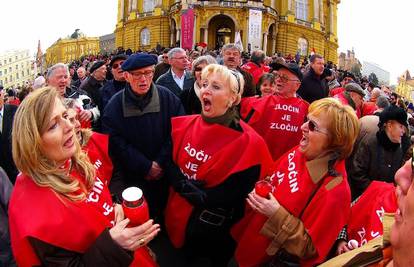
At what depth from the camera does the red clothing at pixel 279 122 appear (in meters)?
4.42

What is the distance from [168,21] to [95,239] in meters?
45.5

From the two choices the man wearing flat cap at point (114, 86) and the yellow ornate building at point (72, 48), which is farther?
the yellow ornate building at point (72, 48)

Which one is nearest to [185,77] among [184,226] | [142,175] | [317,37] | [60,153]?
[142,175]

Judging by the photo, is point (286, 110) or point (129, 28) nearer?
point (286, 110)

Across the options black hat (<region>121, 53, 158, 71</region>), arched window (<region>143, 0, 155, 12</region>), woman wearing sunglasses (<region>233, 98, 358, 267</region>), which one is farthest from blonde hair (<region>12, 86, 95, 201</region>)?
arched window (<region>143, 0, 155, 12</region>)

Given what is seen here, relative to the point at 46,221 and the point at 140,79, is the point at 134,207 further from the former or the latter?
the point at 140,79

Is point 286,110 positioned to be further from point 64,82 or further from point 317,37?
point 317,37

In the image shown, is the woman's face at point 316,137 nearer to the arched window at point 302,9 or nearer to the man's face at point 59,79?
the man's face at point 59,79

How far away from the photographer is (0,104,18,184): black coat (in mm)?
4449

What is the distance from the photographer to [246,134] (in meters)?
3.32

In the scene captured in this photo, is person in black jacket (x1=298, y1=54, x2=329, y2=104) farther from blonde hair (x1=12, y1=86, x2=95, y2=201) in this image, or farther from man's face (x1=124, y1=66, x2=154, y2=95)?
blonde hair (x1=12, y1=86, x2=95, y2=201)

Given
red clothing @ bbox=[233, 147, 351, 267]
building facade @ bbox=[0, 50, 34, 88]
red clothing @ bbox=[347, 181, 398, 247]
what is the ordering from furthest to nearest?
building facade @ bbox=[0, 50, 34, 88] < red clothing @ bbox=[347, 181, 398, 247] < red clothing @ bbox=[233, 147, 351, 267]

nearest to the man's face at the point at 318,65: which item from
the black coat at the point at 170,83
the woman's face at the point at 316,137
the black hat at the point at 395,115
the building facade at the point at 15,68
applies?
the black coat at the point at 170,83

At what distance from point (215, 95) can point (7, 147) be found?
2.96 meters
